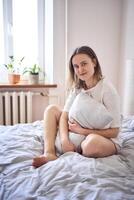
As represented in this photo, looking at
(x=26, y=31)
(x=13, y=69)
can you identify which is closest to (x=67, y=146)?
(x=13, y=69)

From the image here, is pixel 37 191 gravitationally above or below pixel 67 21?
below

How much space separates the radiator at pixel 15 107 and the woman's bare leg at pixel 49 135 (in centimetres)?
92

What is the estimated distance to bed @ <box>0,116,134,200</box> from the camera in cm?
90

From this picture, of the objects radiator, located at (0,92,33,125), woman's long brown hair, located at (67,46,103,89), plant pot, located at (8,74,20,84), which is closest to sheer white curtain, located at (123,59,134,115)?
woman's long brown hair, located at (67,46,103,89)

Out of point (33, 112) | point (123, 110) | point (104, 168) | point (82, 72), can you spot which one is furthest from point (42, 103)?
point (104, 168)

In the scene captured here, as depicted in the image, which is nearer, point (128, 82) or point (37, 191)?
point (37, 191)

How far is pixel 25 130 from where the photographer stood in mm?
1667

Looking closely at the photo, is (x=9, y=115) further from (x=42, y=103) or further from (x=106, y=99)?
(x=106, y=99)

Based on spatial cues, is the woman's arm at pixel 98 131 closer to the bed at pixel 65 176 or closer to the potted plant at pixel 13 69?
the bed at pixel 65 176

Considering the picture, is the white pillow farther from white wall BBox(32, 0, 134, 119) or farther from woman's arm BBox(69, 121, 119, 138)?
white wall BBox(32, 0, 134, 119)

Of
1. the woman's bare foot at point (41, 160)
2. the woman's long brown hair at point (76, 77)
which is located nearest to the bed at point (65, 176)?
the woman's bare foot at point (41, 160)

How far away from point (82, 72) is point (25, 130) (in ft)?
1.81

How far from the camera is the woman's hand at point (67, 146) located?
1331 millimetres

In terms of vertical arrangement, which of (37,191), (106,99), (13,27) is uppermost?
(13,27)
